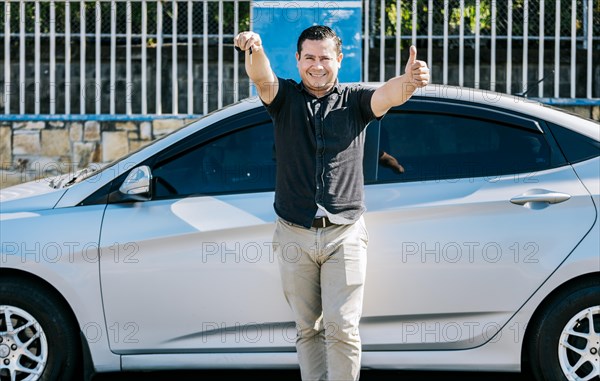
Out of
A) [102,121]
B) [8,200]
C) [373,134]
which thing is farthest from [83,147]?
[373,134]

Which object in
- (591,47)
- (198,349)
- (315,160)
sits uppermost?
(591,47)

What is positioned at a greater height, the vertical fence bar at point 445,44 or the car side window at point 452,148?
the vertical fence bar at point 445,44

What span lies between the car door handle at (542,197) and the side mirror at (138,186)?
1750 millimetres

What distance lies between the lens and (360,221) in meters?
4.37

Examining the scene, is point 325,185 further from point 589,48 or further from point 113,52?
point 589,48

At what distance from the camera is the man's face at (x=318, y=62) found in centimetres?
421

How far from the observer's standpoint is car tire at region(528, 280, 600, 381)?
15.7ft

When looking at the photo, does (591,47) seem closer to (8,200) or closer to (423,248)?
Answer: (423,248)

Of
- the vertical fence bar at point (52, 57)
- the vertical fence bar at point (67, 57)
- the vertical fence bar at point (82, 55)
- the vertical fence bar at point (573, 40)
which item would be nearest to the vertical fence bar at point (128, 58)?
the vertical fence bar at point (82, 55)

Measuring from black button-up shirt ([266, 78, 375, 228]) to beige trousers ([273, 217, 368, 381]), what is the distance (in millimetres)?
76

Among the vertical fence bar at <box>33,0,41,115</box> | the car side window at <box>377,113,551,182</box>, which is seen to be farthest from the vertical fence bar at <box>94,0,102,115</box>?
the car side window at <box>377,113,551,182</box>

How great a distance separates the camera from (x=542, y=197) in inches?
189

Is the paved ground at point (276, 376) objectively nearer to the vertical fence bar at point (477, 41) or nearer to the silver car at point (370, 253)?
the silver car at point (370, 253)

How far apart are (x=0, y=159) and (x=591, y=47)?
228 inches
